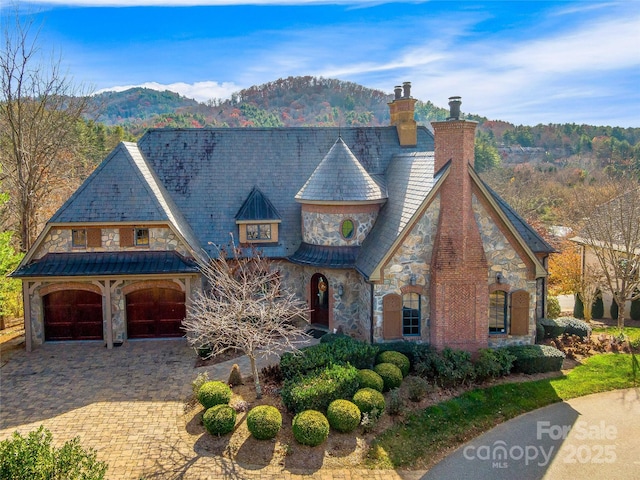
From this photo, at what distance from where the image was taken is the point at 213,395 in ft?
48.8

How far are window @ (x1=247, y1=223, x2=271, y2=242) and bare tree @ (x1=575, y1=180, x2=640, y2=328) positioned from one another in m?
16.1

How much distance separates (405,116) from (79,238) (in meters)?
17.1

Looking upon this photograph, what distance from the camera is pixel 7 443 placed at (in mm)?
9688

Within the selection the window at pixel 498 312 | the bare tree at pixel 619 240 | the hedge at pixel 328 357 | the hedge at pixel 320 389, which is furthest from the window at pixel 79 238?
the bare tree at pixel 619 240

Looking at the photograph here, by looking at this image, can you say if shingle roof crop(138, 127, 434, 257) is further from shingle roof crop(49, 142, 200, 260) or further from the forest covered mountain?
the forest covered mountain

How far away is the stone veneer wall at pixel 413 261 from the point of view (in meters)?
18.5

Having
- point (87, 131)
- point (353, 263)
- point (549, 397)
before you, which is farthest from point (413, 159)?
point (87, 131)

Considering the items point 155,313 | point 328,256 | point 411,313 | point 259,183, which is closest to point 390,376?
point 411,313

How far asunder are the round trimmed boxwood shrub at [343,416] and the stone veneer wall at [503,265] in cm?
766

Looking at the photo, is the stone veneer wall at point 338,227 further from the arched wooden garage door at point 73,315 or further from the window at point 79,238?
the arched wooden garage door at point 73,315

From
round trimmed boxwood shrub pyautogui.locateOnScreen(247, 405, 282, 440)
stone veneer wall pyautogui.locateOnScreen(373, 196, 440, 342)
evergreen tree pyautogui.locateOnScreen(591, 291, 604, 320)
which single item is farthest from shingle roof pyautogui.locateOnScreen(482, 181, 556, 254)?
round trimmed boxwood shrub pyautogui.locateOnScreen(247, 405, 282, 440)

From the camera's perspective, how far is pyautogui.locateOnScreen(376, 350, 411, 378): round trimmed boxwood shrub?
17172mm

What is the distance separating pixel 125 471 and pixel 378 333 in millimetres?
9896

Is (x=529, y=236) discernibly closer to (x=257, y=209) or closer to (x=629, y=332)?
(x=629, y=332)
